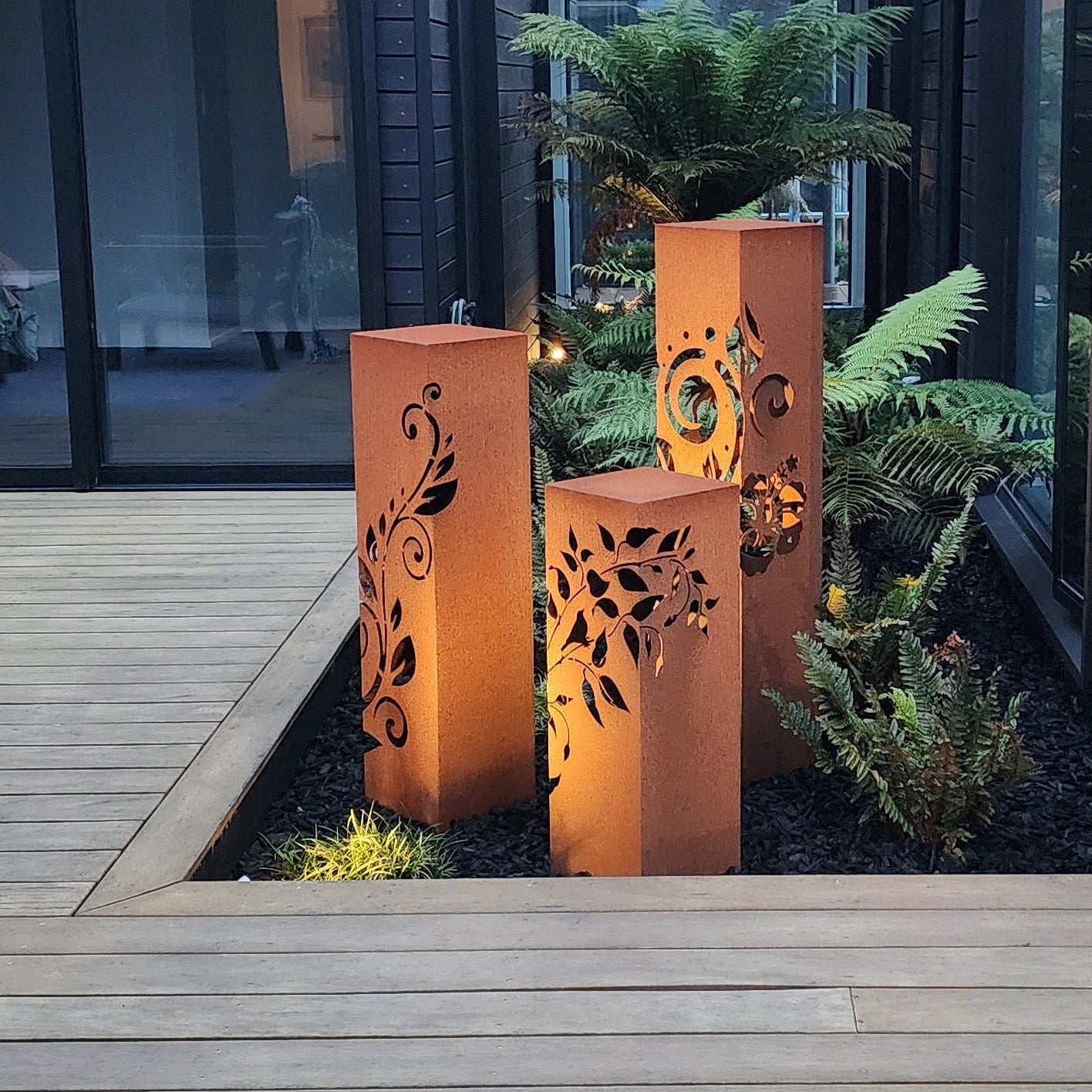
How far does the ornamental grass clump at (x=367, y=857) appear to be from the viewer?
2523 mm

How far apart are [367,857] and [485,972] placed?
0.51m

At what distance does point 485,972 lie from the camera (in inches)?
81.4

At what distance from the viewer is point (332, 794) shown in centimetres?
294

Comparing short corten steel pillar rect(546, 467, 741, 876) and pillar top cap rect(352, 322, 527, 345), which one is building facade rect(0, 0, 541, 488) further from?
short corten steel pillar rect(546, 467, 741, 876)

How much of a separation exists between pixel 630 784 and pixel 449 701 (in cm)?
43

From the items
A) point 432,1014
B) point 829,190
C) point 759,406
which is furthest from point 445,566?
point 829,190

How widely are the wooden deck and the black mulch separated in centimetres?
15

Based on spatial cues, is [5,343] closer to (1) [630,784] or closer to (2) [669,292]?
(2) [669,292]

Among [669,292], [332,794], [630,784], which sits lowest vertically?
[332,794]

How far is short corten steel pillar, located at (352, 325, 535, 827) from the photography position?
2.66 meters

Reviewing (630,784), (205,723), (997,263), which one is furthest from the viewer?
(997,263)

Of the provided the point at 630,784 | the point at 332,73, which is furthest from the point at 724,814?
the point at 332,73

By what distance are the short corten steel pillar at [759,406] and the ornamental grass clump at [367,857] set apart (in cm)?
63

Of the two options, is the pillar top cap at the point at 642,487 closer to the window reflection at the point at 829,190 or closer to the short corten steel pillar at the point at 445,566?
the short corten steel pillar at the point at 445,566
